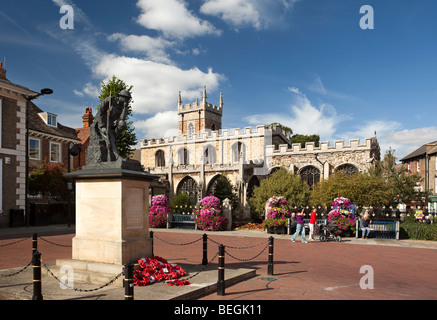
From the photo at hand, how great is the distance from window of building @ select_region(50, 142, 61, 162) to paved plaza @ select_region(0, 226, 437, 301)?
51.9ft

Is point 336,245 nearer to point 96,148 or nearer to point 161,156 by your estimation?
point 96,148

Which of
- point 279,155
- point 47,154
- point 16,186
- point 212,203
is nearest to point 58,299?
point 212,203

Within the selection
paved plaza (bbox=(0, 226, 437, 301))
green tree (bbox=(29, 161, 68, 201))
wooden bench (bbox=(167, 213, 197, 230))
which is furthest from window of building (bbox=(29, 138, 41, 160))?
paved plaza (bbox=(0, 226, 437, 301))

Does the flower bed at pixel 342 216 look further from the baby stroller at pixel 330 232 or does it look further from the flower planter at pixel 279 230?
the flower planter at pixel 279 230

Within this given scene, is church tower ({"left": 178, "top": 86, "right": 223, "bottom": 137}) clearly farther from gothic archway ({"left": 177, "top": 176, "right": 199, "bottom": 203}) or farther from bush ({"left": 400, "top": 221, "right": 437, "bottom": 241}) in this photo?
bush ({"left": 400, "top": 221, "right": 437, "bottom": 241})

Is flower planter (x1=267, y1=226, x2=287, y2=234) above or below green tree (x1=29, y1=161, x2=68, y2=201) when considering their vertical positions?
below

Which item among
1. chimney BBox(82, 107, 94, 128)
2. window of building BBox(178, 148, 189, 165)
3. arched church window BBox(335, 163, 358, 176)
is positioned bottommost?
arched church window BBox(335, 163, 358, 176)

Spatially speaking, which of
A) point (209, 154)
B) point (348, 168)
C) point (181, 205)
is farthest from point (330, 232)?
point (209, 154)

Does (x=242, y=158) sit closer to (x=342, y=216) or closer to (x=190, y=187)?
(x=190, y=187)

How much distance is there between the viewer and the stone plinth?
25.3 ft

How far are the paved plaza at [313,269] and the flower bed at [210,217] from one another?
7.58 metres

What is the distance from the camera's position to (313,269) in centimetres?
1022

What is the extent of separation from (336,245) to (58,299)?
42.3ft

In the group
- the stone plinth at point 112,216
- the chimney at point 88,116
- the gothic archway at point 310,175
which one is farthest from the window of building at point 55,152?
the stone plinth at point 112,216
